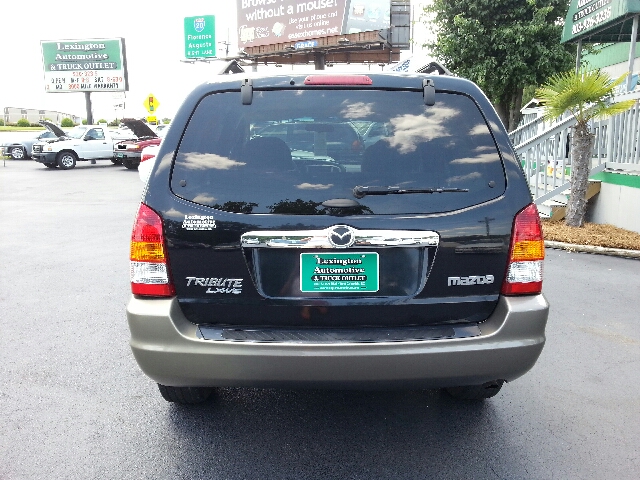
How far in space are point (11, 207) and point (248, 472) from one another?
12507 millimetres

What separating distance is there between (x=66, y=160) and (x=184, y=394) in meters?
24.5

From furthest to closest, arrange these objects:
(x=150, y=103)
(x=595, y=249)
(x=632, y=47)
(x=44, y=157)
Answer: (x=150, y=103), (x=44, y=157), (x=632, y=47), (x=595, y=249)

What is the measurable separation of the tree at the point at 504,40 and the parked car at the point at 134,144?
11.8 metres

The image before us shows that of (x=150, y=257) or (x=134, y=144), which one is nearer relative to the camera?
(x=150, y=257)

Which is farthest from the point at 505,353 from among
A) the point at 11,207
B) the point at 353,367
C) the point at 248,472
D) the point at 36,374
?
the point at 11,207

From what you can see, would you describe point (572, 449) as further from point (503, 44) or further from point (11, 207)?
point (503, 44)

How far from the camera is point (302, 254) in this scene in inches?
104

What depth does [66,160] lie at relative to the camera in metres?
25.4

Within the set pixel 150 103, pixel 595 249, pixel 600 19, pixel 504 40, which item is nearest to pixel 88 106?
pixel 150 103

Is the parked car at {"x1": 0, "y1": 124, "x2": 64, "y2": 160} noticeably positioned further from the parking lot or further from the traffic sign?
the parking lot

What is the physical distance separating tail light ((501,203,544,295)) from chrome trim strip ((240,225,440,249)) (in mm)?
455

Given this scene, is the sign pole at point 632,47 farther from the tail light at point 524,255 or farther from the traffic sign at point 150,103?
the traffic sign at point 150,103

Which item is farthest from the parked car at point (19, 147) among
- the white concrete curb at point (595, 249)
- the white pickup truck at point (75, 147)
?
the white concrete curb at point (595, 249)

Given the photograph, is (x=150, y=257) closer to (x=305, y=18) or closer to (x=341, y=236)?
(x=341, y=236)
